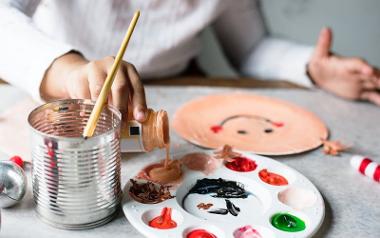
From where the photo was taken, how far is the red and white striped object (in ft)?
1.96

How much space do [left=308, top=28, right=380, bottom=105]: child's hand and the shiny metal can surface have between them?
0.48 meters

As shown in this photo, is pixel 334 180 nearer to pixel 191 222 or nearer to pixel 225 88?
pixel 191 222

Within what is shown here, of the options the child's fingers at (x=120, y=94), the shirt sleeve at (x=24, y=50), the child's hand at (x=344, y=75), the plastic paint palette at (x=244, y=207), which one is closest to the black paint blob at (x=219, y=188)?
the plastic paint palette at (x=244, y=207)

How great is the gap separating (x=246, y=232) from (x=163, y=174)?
0.40 ft

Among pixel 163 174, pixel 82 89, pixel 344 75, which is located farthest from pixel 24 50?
pixel 344 75

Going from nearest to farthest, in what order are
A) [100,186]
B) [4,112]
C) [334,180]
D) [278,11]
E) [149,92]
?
1. [100,186]
2. [334,180]
3. [4,112]
4. [149,92]
5. [278,11]

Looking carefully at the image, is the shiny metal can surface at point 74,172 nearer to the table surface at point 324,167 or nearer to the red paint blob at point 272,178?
the table surface at point 324,167

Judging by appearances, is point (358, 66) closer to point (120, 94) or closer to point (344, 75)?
point (344, 75)

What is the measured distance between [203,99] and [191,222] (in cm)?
33

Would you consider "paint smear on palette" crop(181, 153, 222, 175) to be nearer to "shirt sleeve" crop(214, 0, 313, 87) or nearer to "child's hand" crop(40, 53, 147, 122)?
"child's hand" crop(40, 53, 147, 122)

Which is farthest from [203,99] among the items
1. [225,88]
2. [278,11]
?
[278,11]

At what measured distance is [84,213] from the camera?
46cm

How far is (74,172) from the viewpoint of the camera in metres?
0.44

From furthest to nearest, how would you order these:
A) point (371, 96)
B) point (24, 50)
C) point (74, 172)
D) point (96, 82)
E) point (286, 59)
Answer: point (286, 59)
point (371, 96)
point (24, 50)
point (96, 82)
point (74, 172)
